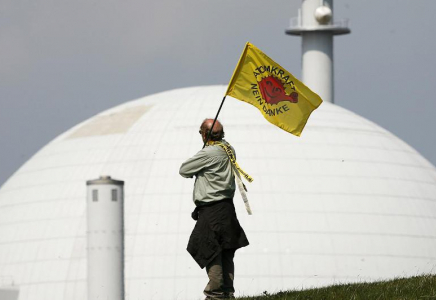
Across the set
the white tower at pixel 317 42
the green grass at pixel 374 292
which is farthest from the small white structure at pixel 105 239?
the white tower at pixel 317 42

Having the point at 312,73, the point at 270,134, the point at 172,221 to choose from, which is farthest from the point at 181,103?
the point at 312,73

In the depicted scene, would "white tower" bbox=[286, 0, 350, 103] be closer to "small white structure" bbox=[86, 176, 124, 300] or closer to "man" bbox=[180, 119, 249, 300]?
"small white structure" bbox=[86, 176, 124, 300]

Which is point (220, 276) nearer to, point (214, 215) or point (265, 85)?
point (214, 215)

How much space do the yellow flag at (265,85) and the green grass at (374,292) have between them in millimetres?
2898

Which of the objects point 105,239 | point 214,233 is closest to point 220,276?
point 214,233

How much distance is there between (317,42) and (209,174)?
58.1m

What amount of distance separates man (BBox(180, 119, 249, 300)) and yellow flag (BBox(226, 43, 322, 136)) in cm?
262

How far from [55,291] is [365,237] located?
13.7 metres

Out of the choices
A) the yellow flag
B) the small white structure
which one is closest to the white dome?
the small white structure

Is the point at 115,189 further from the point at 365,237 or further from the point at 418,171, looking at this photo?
the point at 418,171

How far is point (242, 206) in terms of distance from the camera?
167 ft

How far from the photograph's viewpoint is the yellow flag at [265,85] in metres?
19.0

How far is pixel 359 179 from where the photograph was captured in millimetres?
53938

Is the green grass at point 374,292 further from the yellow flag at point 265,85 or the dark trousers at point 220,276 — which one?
the yellow flag at point 265,85
